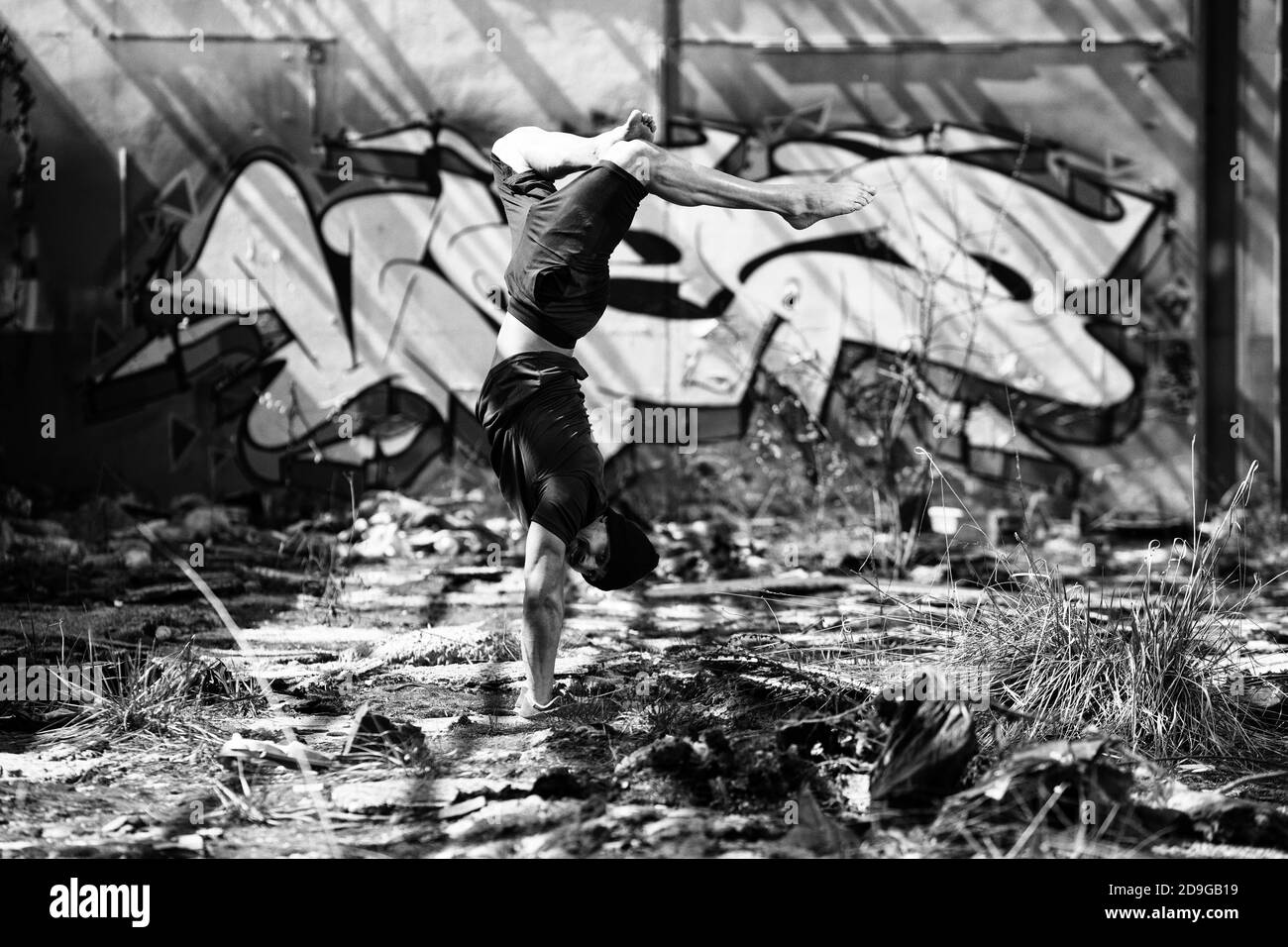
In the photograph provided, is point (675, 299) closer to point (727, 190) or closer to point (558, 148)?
point (558, 148)

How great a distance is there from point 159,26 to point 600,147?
6.51 m

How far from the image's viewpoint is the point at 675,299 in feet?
30.7

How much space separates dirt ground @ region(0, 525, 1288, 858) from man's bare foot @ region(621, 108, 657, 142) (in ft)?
5.68

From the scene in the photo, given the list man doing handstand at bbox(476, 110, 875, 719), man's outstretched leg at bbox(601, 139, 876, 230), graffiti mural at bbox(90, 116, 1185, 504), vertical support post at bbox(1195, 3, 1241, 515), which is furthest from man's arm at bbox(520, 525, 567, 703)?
vertical support post at bbox(1195, 3, 1241, 515)

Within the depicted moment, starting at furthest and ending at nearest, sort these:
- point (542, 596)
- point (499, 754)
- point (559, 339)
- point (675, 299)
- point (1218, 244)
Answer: point (675, 299) < point (1218, 244) < point (559, 339) < point (542, 596) < point (499, 754)

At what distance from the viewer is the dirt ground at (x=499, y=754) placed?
3172 millimetres

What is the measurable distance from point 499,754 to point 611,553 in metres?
0.84

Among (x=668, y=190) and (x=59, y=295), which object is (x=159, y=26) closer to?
(x=59, y=295)

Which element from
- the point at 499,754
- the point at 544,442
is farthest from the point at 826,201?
the point at 499,754

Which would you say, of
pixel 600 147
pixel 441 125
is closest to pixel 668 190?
pixel 600 147

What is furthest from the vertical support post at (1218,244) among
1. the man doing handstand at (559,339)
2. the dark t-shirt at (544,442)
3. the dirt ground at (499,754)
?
the dark t-shirt at (544,442)

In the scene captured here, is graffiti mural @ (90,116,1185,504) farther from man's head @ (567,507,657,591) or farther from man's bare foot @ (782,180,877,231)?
man's bare foot @ (782,180,877,231)

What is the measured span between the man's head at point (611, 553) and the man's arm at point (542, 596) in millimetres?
252

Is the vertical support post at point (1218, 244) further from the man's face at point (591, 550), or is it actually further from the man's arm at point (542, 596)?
the man's arm at point (542, 596)
